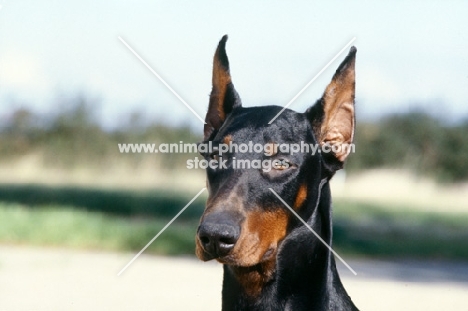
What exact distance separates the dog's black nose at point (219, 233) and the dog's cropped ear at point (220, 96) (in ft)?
2.88

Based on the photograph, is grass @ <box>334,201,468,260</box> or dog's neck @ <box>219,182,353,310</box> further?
grass @ <box>334,201,468,260</box>

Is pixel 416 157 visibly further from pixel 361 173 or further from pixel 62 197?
pixel 62 197

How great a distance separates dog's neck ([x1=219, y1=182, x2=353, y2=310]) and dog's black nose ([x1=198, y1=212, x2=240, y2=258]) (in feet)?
1.19

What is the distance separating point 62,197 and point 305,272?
9.79 metres

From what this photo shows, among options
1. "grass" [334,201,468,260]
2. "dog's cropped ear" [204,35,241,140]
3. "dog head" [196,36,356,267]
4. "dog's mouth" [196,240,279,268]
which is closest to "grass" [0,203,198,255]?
"grass" [334,201,468,260]

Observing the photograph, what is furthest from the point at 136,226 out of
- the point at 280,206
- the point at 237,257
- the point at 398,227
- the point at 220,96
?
the point at 237,257

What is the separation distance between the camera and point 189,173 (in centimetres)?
1200

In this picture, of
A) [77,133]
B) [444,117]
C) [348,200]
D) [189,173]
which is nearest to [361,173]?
[348,200]

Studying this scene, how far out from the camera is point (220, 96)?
4043 millimetres

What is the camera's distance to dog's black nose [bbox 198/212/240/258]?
3.24 meters

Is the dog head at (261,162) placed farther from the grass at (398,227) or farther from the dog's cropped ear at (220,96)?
the grass at (398,227)

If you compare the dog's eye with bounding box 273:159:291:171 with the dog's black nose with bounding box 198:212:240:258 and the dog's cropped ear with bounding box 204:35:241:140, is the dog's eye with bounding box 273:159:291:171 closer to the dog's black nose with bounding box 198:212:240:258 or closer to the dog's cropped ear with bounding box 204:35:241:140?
the dog's black nose with bounding box 198:212:240:258

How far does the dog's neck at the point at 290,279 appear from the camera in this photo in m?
3.65

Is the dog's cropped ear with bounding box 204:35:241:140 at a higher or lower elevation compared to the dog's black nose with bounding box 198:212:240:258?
higher
